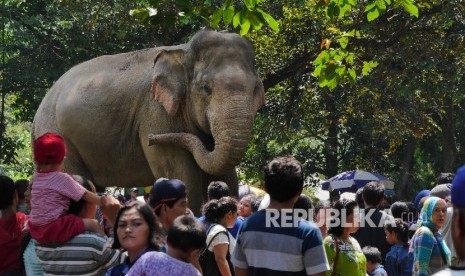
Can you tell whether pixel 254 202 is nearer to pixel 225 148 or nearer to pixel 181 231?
pixel 225 148

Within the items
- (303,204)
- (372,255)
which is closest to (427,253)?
(303,204)

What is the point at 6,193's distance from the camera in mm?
7828

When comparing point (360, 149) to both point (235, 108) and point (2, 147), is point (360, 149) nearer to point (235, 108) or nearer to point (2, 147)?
point (2, 147)

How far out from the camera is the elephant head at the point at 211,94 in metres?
12.4


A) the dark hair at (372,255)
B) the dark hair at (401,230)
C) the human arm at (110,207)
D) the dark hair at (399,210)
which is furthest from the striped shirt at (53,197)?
the dark hair at (399,210)

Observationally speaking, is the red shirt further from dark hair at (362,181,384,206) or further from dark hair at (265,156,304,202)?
dark hair at (362,181,384,206)

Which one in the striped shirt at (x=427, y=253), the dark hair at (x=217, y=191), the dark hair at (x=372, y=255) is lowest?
the dark hair at (x=372, y=255)

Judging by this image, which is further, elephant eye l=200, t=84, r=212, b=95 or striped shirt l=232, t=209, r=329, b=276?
elephant eye l=200, t=84, r=212, b=95

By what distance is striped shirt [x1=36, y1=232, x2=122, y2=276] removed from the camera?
6750 mm

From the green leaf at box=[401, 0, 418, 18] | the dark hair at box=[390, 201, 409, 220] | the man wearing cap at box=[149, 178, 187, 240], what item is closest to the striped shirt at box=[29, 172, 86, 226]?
the man wearing cap at box=[149, 178, 187, 240]

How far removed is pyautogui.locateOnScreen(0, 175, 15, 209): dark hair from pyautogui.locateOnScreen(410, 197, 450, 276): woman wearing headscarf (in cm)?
297

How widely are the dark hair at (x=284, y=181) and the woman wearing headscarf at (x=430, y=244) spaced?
8.22 feet

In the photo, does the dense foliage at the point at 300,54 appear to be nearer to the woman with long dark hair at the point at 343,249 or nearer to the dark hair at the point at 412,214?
the dark hair at the point at 412,214

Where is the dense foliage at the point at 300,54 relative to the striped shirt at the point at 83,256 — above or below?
above
